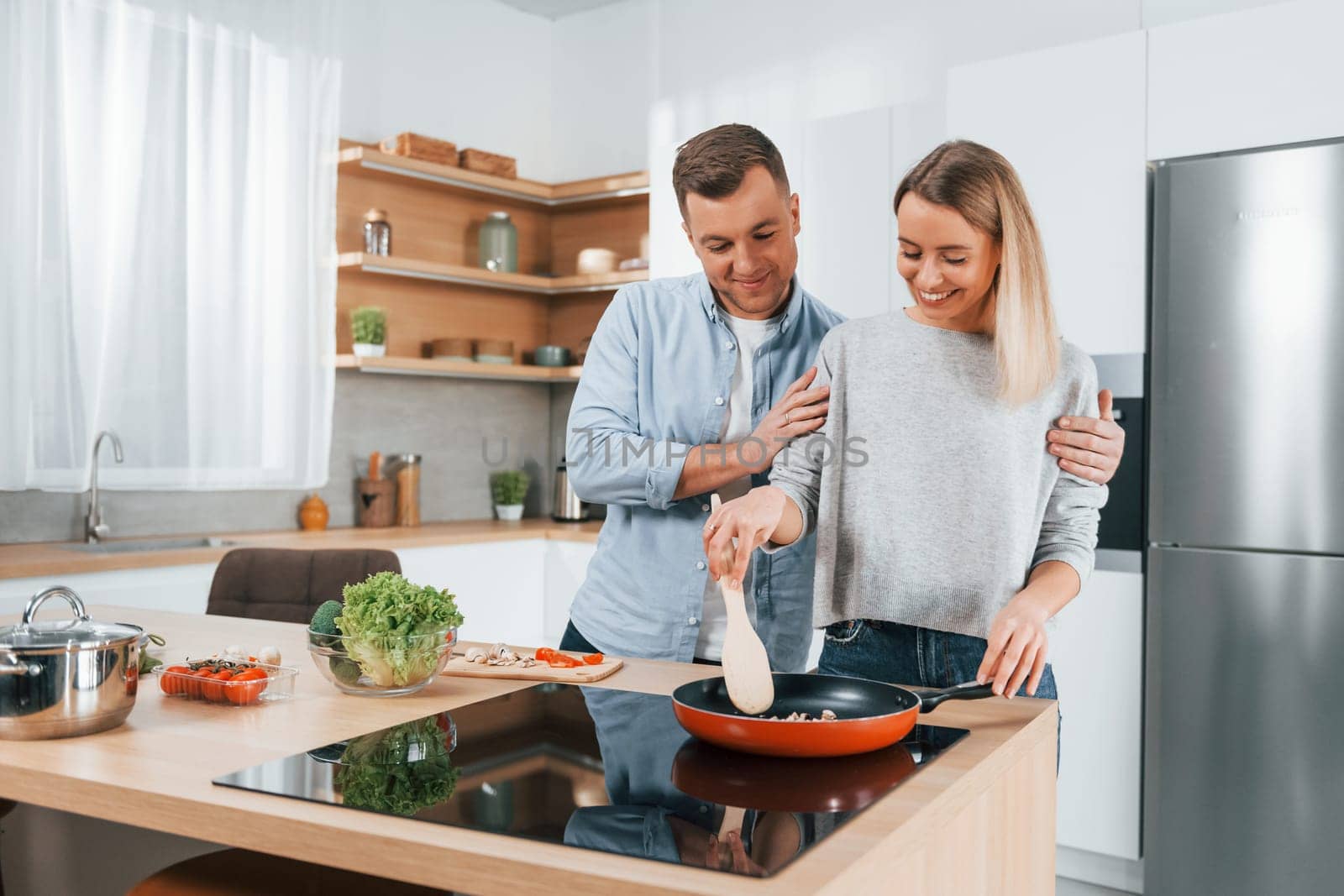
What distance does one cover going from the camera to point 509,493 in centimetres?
468

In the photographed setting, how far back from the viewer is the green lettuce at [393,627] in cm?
139

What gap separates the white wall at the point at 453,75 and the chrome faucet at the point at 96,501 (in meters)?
1.45

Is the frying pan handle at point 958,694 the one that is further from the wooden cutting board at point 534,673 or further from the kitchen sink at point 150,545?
the kitchen sink at point 150,545

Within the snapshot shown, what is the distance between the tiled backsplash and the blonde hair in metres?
2.73

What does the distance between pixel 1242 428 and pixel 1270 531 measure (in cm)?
25

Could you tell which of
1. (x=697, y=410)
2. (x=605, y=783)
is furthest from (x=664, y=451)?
(x=605, y=783)

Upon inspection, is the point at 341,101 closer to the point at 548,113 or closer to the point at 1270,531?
the point at 548,113

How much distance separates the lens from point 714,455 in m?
1.82

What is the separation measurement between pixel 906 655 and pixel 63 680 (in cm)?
104

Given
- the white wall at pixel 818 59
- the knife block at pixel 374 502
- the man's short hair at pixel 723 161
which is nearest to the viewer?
the man's short hair at pixel 723 161

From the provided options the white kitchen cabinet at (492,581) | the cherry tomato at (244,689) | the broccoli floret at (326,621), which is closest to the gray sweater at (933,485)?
the broccoli floret at (326,621)

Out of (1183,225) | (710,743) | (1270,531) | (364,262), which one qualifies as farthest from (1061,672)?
(364,262)

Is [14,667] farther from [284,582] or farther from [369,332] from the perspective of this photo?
[369,332]

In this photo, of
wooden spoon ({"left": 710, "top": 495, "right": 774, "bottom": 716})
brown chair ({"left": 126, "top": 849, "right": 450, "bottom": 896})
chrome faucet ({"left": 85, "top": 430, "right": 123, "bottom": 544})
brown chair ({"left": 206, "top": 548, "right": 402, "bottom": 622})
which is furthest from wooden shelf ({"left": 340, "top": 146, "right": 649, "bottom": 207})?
wooden spoon ({"left": 710, "top": 495, "right": 774, "bottom": 716})
